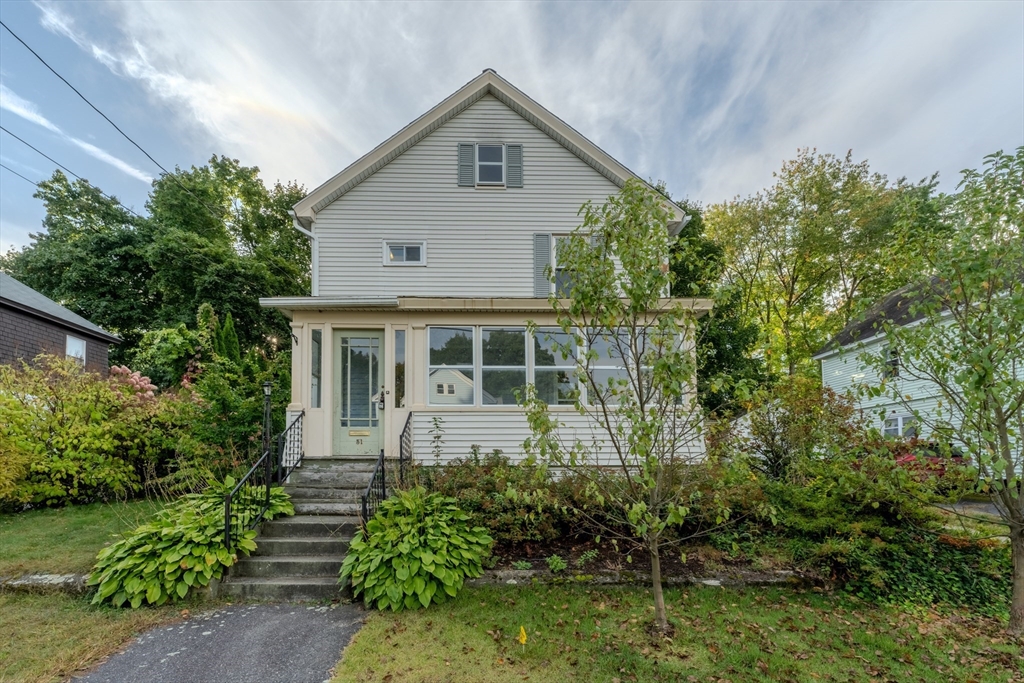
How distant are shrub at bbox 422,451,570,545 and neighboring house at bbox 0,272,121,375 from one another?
1434 centimetres

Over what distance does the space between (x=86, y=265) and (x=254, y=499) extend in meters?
22.3

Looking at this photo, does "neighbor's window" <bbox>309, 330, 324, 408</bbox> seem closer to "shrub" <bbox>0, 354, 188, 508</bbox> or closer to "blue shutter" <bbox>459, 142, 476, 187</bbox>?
"shrub" <bbox>0, 354, 188, 508</bbox>

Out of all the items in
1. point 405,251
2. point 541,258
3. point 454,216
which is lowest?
point 541,258

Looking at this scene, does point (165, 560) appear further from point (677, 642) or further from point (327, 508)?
point (677, 642)

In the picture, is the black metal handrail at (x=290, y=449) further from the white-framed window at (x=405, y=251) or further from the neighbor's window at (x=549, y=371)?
the neighbor's window at (x=549, y=371)

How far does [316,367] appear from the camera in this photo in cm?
803

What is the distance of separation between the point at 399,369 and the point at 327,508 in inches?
105

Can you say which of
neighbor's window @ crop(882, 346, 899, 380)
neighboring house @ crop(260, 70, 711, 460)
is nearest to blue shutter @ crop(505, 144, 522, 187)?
neighboring house @ crop(260, 70, 711, 460)

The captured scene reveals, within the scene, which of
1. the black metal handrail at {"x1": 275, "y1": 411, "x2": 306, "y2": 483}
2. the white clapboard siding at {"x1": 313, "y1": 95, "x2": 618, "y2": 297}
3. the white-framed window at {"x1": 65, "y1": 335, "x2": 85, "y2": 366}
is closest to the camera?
the black metal handrail at {"x1": 275, "y1": 411, "x2": 306, "y2": 483}

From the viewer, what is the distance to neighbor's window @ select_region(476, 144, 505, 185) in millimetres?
9297

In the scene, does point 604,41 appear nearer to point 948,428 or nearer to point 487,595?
point 948,428

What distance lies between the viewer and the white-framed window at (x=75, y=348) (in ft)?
51.5

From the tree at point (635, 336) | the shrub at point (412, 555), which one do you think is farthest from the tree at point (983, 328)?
the shrub at point (412, 555)

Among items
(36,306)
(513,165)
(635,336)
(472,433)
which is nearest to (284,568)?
(472,433)
